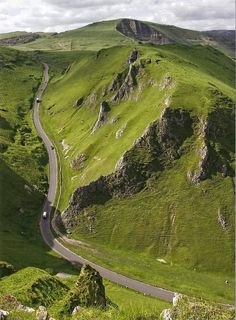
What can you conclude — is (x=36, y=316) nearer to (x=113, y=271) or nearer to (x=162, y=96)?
(x=113, y=271)

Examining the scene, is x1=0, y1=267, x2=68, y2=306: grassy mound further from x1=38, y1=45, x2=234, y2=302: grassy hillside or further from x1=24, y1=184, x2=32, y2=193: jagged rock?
x1=24, y1=184, x2=32, y2=193: jagged rock

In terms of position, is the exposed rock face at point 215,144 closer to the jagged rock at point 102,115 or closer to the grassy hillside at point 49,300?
the jagged rock at point 102,115

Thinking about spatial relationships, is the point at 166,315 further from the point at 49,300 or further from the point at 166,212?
the point at 166,212

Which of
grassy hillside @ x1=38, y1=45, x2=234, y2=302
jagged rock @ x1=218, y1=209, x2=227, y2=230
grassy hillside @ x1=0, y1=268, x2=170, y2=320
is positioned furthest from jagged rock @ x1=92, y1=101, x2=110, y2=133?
grassy hillside @ x1=0, y1=268, x2=170, y2=320

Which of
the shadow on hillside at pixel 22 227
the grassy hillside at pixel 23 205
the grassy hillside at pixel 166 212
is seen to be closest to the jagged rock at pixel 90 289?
the grassy hillside at pixel 23 205

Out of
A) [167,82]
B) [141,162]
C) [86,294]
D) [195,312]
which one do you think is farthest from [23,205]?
[195,312]
